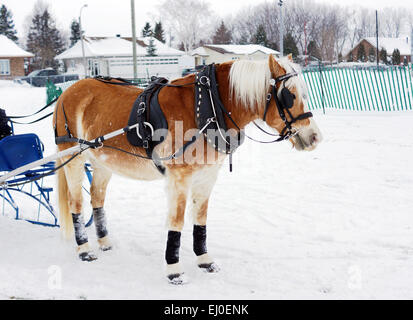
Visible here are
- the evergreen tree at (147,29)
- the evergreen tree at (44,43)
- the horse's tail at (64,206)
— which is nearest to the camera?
the horse's tail at (64,206)

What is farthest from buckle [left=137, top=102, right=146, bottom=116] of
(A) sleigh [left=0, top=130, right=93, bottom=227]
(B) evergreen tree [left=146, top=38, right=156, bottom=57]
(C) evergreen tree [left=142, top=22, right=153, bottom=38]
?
(C) evergreen tree [left=142, top=22, right=153, bottom=38]

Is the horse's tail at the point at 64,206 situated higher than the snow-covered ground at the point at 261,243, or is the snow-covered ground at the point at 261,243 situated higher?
the horse's tail at the point at 64,206

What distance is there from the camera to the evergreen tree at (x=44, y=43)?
63.6 meters

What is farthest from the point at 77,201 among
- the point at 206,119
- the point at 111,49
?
the point at 111,49

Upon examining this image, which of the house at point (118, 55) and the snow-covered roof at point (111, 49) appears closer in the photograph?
the house at point (118, 55)

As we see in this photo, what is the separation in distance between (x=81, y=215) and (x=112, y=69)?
35.5 metres

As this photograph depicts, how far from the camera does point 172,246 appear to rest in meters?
3.79

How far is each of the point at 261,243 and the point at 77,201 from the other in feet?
6.63

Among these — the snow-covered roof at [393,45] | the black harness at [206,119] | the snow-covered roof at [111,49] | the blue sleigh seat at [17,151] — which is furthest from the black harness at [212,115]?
the snow-covered roof at [393,45]

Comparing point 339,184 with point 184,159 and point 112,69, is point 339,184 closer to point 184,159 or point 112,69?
point 184,159

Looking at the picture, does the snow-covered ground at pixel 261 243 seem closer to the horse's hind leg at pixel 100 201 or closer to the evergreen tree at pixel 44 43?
the horse's hind leg at pixel 100 201

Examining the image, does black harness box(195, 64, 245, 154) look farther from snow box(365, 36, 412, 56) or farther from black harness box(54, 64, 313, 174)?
snow box(365, 36, 412, 56)

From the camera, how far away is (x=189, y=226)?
17.5 ft
